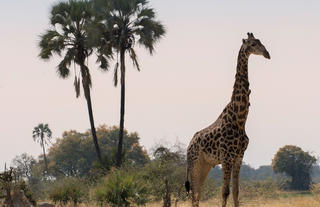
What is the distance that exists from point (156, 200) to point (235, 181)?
36.6ft

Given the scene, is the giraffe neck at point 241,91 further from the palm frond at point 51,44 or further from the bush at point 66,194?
the palm frond at point 51,44

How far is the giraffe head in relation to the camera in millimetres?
13945

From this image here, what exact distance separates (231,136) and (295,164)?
149 feet

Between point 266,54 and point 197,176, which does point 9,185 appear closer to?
point 197,176

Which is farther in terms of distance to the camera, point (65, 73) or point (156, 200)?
point (65, 73)

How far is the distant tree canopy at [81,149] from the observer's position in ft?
210

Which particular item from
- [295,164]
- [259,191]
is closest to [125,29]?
[259,191]

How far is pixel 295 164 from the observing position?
58031 mm

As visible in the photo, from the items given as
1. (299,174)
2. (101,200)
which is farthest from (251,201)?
(299,174)

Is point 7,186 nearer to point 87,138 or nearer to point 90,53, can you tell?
point 90,53

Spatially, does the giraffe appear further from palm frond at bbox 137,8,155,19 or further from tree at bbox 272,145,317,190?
tree at bbox 272,145,317,190

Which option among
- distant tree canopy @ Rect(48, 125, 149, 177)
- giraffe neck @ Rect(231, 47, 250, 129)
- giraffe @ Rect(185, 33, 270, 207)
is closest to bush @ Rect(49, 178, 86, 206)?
giraffe @ Rect(185, 33, 270, 207)

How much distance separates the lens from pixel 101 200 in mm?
18906

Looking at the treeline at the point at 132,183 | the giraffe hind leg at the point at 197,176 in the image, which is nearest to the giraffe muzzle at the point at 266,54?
the giraffe hind leg at the point at 197,176
